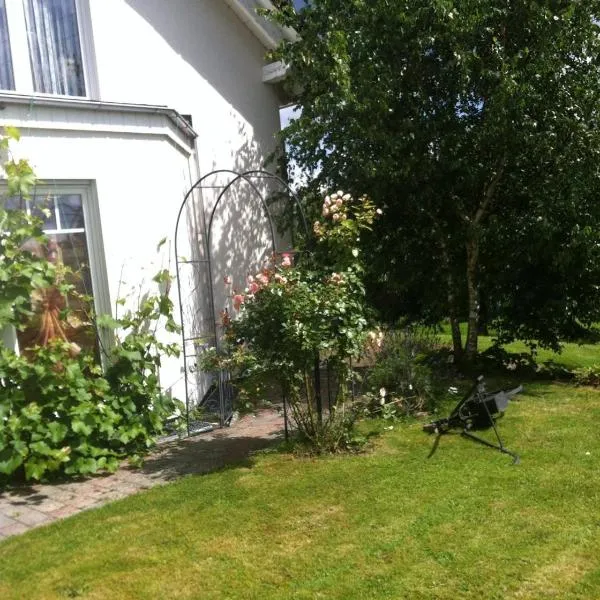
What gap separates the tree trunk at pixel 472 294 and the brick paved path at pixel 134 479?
3.60m

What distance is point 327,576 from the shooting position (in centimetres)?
355

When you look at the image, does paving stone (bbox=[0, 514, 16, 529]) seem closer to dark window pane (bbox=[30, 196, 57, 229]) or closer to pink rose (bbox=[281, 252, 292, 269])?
dark window pane (bbox=[30, 196, 57, 229])

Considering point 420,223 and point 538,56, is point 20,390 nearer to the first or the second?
point 420,223

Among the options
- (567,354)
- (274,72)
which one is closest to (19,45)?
(274,72)

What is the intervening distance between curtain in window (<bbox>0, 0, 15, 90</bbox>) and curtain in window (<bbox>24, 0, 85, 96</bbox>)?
0.72 feet

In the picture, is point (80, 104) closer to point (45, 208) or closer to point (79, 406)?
point (45, 208)

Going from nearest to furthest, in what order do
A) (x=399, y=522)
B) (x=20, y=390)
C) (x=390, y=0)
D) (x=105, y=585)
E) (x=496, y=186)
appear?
(x=105, y=585) → (x=399, y=522) → (x=20, y=390) → (x=390, y=0) → (x=496, y=186)

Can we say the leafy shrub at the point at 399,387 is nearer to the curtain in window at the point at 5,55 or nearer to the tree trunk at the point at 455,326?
the tree trunk at the point at 455,326

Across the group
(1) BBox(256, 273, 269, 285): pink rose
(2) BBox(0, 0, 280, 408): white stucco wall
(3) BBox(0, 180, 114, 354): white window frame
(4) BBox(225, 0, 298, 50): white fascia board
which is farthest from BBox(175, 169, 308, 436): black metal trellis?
(4) BBox(225, 0, 298, 50): white fascia board

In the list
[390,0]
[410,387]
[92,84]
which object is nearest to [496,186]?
[390,0]

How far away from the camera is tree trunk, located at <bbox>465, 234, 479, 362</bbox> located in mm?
8992

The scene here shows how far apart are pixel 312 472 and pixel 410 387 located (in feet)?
7.21

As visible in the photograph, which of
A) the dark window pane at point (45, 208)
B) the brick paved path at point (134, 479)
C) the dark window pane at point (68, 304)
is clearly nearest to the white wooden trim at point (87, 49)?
the dark window pane at point (45, 208)

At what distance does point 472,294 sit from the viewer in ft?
30.0
